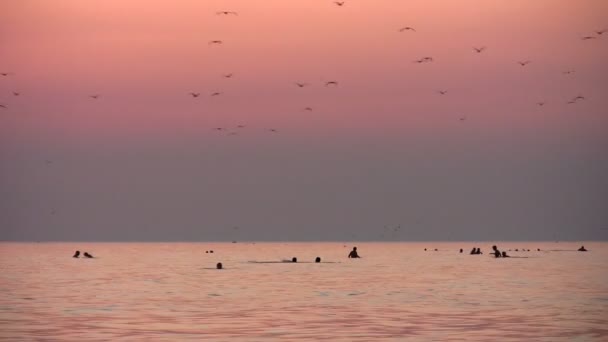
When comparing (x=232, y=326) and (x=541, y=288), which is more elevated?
(x=541, y=288)

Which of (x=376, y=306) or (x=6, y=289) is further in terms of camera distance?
(x=6, y=289)

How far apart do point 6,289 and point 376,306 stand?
3252 centimetres

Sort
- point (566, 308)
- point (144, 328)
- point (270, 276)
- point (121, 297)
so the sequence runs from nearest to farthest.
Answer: point (144, 328) < point (566, 308) < point (121, 297) < point (270, 276)

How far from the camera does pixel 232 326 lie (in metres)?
53.3

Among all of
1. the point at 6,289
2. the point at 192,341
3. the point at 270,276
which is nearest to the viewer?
the point at 192,341

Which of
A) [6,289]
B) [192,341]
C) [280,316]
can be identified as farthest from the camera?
[6,289]

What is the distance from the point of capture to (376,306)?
66250mm

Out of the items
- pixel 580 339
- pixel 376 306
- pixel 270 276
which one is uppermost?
pixel 270 276

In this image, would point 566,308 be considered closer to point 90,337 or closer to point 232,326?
point 232,326

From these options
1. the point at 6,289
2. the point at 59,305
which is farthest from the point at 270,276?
the point at 59,305

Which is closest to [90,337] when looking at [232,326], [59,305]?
[232,326]

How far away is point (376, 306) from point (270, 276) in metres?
43.3

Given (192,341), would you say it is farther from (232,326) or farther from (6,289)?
(6,289)

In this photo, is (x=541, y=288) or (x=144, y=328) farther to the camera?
(x=541, y=288)
